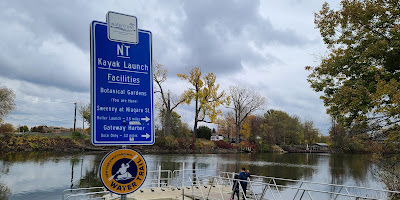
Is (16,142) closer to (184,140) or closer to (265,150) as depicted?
(184,140)

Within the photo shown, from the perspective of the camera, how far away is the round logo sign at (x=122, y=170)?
9.88 feet

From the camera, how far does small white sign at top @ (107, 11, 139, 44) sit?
3.28 m

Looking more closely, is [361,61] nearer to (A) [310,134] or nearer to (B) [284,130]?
(B) [284,130]

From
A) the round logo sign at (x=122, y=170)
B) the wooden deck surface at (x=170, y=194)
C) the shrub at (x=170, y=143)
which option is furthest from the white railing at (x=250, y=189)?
the shrub at (x=170, y=143)

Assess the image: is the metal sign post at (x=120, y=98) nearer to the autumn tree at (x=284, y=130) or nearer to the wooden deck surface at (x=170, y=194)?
the wooden deck surface at (x=170, y=194)

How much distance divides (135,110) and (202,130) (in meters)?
75.4

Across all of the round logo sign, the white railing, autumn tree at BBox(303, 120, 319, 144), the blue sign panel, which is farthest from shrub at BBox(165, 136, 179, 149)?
autumn tree at BBox(303, 120, 319, 144)

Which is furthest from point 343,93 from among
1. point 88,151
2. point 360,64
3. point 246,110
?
point 246,110

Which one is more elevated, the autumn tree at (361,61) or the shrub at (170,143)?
the autumn tree at (361,61)

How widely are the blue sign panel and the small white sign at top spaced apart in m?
0.06

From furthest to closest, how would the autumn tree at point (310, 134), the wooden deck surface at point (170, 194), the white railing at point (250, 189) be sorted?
the autumn tree at point (310, 134) → the wooden deck surface at point (170, 194) → the white railing at point (250, 189)

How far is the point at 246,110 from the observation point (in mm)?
67688

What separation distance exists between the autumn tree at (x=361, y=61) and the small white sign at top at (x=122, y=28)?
1034 centimetres

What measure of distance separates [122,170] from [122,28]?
1.57m
